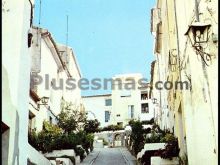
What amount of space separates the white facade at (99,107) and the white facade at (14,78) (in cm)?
→ 5317

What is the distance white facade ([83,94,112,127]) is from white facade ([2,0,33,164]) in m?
53.2

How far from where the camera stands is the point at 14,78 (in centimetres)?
900

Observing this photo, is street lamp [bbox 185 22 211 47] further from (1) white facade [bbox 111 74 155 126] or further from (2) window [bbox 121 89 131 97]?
(2) window [bbox 121 89 131 97]

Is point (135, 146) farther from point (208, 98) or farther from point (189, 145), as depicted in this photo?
point (208, 98)

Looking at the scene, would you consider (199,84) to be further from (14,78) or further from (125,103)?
(125,103)

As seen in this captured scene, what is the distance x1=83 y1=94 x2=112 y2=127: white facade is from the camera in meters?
63.2

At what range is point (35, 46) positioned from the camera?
82.3 ft

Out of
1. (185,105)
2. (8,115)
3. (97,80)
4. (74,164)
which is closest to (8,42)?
(8,115)

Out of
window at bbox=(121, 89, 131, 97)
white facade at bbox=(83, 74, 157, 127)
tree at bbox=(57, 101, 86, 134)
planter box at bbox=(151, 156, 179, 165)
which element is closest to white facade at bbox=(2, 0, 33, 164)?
planter box at bbox=(151, 156, 179, 165)

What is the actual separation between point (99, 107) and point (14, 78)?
184 feet

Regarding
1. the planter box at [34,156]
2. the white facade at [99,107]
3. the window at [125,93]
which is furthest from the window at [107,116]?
the planter box at [34,156]

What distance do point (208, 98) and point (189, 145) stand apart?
9.67ft

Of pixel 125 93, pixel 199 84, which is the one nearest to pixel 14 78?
pixel 199 84

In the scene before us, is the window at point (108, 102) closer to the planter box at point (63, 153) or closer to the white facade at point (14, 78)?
the planter box at point (63, 153)
